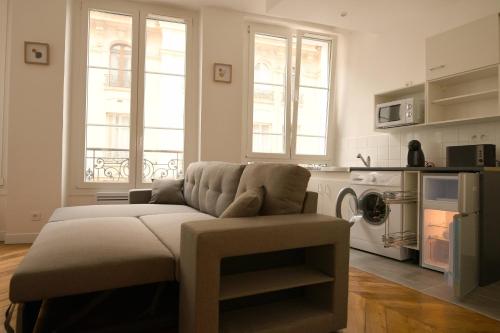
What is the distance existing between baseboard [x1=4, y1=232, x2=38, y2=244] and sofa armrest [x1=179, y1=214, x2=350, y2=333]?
2856 millimetres

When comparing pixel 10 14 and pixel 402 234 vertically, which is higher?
pixel 10 14

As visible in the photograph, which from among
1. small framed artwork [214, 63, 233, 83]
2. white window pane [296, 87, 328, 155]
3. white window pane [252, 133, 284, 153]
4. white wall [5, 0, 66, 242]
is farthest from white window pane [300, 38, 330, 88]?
white wall [5, 0, 66, 242]

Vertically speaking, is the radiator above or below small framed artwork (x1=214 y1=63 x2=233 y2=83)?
below

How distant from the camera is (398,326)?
1.71m

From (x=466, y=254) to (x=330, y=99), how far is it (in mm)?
3176

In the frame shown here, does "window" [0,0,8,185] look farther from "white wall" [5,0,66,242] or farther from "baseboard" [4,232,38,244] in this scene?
"baseboard" [4,232,38,244]

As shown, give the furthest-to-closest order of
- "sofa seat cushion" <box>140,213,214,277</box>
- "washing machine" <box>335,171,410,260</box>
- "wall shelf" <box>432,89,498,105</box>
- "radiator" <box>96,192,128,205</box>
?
"radiator" <box>96,192,128,205</box>, "washing machine" <box>335,171,410,260</box>, "wall shelf" <box>432,89,498,105</box>, "sofa seat cushion" <box>140,213,214,277</box>

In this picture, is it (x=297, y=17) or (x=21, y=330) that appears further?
(x=297, y=17)

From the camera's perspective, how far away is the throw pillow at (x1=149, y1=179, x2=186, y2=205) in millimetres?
3124

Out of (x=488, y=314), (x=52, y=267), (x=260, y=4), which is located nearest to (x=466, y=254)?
(x=488, y=314)

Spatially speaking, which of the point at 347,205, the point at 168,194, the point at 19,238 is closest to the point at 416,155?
the point at 347,205

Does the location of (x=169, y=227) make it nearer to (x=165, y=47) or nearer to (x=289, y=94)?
(x=165, y=47)

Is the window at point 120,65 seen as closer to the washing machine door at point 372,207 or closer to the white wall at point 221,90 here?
the white wall at point 221,90

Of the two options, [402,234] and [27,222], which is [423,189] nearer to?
[402,234]
